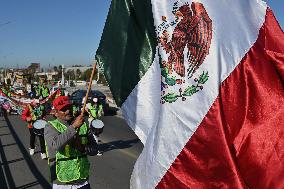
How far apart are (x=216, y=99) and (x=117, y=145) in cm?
1104

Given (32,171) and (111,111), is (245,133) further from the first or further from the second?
(111,111)

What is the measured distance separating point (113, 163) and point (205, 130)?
26.5ft

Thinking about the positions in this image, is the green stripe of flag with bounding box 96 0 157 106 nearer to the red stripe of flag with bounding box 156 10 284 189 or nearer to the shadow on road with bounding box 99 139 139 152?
the red stripe of flag with bounding box 156 10 284 189

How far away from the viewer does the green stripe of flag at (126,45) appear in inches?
147

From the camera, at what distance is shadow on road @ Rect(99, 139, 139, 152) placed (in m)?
13.5

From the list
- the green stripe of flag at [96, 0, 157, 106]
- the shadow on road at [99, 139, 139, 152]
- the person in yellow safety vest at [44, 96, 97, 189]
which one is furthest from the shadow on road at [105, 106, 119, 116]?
the green stripe of flag at [96, 0, 157, 106]

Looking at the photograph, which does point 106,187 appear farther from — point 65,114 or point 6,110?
point 6,110

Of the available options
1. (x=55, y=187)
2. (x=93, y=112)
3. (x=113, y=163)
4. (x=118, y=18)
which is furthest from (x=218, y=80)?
(x=93, y=112)

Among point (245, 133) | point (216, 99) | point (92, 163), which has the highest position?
point (216, 99)

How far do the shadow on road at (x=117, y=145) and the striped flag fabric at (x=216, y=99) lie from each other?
32.9 ft

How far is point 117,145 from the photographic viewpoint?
14102mm

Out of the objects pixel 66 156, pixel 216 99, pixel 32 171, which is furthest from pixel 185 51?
pixel 32 171

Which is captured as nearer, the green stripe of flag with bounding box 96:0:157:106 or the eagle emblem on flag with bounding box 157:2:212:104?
the eagle emblem on flag with bounding box 157:2:212:104

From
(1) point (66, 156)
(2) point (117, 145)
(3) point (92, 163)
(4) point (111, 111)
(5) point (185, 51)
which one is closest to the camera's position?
(5) point (185, 51)
